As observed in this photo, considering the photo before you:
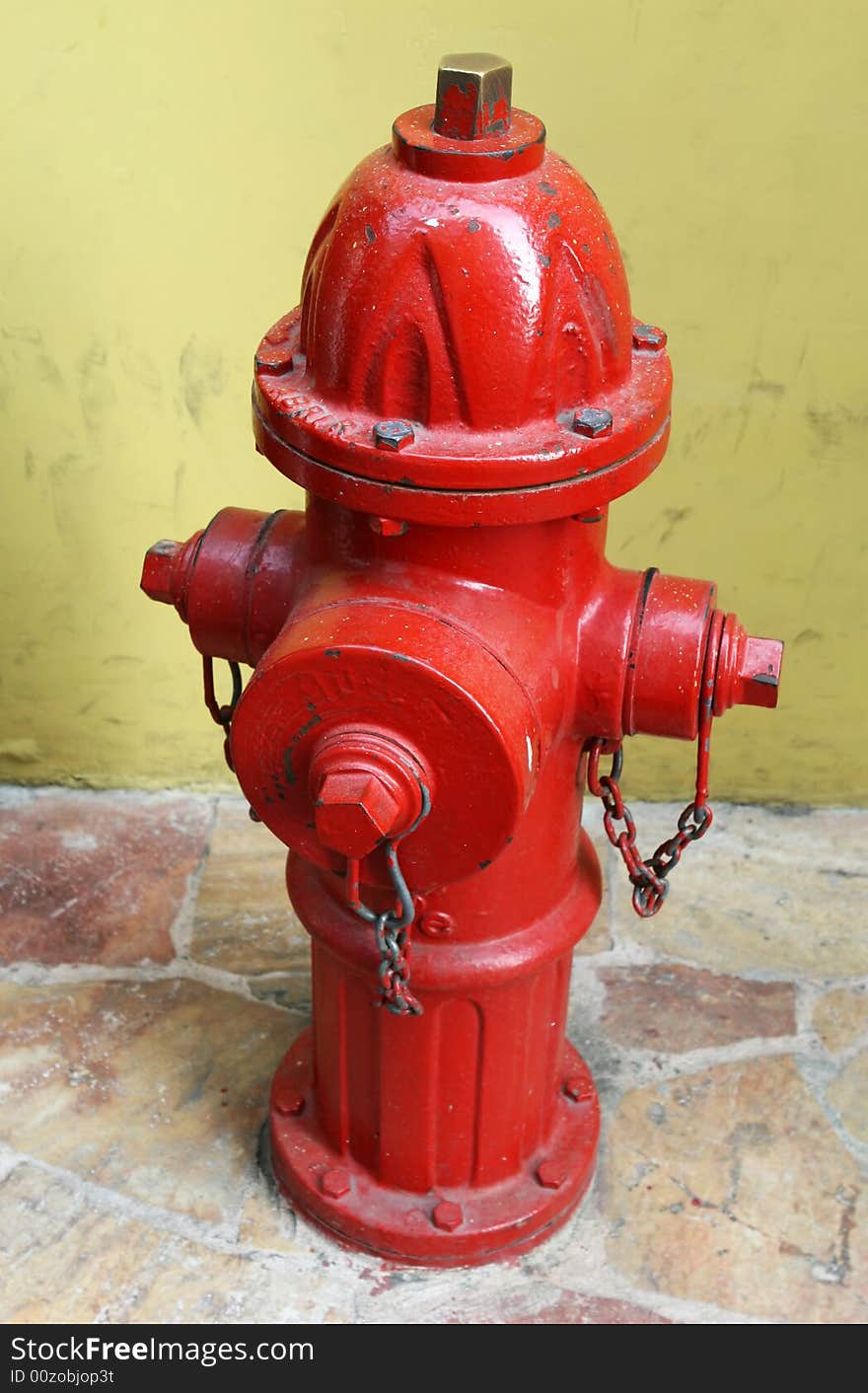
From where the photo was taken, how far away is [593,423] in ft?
6.22

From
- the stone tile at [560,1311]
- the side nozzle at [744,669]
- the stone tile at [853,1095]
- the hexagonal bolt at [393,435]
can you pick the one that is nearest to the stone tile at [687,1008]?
the stone tile at [853,1095]

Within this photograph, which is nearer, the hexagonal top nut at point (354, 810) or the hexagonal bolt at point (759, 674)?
the hexagonal top nut at point (354, 810)

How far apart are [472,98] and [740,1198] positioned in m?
1.91

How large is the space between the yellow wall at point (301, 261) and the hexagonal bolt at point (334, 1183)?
1.27 metres

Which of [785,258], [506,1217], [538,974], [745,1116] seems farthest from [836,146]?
[506,1217]

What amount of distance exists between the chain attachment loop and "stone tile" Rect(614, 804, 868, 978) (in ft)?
3.98

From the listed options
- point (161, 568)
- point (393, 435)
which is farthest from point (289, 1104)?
point (393, 435)

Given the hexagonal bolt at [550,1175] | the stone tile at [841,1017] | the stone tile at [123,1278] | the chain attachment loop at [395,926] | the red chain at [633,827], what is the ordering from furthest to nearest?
the stone tile at [841,1017] → the hexagonal bolt at [550,1175] → the stone tile at [123,1278] → the red chain at [633,827] → the chain attachment loop at [395,926]

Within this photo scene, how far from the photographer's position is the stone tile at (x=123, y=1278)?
2.52 meters

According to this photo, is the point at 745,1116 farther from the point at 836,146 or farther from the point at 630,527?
the point at 836,146

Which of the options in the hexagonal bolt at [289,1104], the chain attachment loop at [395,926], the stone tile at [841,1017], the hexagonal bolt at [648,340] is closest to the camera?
the chain attachment loop at [395,926]

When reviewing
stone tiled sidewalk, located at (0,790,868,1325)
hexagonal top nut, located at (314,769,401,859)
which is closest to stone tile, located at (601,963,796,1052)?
stone tiled sidewalk, located at (0,790,868,1325)

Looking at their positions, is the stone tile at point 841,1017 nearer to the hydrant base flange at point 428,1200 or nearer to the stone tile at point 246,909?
the hydrant base flange at point 428,1200

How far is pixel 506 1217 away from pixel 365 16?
2.10 metres
